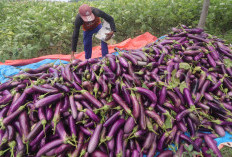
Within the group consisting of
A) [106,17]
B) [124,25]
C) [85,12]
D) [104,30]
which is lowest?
[124,25]

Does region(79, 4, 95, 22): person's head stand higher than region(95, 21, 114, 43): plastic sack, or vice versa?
region(79, 4, 95, 22): person's head

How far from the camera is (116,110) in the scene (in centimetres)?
169

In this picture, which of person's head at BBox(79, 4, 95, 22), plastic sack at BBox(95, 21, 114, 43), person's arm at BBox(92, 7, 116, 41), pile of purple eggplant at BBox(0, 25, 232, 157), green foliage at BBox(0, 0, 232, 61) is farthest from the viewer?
green foliage at BBox(0, 0, 232, 61)

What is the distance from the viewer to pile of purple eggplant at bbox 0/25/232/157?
150 centimetres

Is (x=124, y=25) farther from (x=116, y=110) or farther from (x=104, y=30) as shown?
(x=116, y=110)

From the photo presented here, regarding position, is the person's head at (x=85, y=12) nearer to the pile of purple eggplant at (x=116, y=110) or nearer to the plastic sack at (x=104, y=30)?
the plastic sack at (x=104, y=30)

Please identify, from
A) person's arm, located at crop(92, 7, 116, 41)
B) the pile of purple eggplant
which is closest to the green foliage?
person's arm, located at crop(92, 7, 116, 41)

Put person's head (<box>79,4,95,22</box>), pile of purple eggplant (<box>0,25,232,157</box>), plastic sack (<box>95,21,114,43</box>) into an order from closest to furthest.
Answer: pile of purple eggplant (<box>0,25,232,157</box>), person's head (<box>79,4,95,22</box>), plastic sack (<box>95,21,114,43</box>)

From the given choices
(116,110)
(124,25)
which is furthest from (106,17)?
(116,110)

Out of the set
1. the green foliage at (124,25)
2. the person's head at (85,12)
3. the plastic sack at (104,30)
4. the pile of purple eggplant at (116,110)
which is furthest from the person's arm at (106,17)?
the pile of purple eggplant at (116,110)

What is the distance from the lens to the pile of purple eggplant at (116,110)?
1497 millimetres

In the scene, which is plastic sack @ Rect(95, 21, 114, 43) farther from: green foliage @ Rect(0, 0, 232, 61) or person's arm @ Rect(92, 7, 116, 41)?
green foliage @ Rect(0, 0, 232, 61)

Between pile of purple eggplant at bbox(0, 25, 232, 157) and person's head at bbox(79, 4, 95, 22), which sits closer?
pile of purple eggplant at bbox(0, 25, 232, 157)

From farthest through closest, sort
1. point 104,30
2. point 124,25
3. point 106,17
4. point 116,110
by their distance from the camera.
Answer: point 124,25 → point 104,30 → point 106,17 → point 116,110
